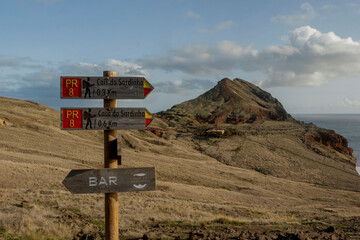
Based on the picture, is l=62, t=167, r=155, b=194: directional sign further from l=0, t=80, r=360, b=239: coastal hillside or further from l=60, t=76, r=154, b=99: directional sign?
l=0, t=80, r=360, b=239: coastal hillside

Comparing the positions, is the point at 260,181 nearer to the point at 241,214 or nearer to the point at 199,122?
the point at 241,214

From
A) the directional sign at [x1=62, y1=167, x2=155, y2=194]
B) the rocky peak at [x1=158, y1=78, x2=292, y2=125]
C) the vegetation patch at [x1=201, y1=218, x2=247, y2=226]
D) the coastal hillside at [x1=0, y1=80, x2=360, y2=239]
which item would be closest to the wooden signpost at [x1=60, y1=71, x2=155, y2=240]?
the directional sign at [x1=62, y1=167, x2=155, y2=194]

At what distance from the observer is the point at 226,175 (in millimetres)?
32531

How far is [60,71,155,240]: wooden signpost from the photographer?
5830 millimetres

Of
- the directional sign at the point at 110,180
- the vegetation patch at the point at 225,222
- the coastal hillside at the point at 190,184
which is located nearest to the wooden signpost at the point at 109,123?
the directional sign at the point at 110,180

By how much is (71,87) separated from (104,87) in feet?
2.41

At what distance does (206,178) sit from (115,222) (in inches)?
917

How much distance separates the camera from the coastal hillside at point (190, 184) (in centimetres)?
948

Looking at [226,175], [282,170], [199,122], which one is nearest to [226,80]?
[199,122]

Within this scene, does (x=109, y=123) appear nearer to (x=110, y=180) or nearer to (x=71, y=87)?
(x=71, y=87)

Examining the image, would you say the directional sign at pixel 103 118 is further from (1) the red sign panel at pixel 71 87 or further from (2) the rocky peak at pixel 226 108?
(2) the rocky peak at pixel 226 108

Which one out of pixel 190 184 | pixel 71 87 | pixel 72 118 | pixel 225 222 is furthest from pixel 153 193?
pixel 71 87

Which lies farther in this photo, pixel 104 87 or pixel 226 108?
pixel 226 108

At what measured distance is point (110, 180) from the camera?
589 centimetres
